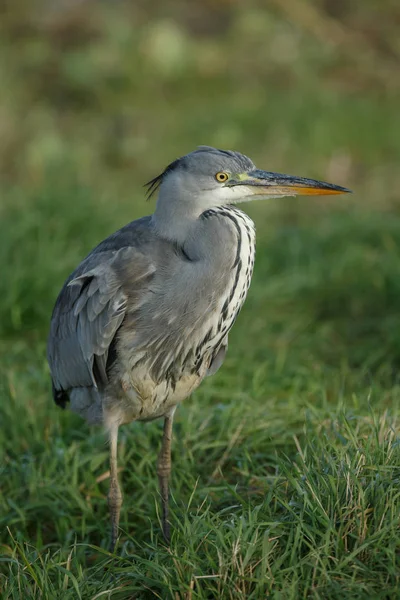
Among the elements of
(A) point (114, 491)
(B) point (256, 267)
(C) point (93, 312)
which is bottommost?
(A) point (114, 491)

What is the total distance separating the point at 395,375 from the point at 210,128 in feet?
15.6

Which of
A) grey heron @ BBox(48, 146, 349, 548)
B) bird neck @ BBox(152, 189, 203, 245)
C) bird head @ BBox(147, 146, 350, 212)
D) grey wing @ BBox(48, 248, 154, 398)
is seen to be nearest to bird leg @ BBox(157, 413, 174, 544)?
grey heron @ BBox(48, 146, 349, 548)

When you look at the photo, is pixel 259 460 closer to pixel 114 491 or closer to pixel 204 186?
pixel 114 491

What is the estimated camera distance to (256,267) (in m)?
6.29

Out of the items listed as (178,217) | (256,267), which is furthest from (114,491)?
(256,267)

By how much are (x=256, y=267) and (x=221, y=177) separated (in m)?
2.86

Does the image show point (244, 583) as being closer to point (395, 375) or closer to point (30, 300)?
point (395, 375)

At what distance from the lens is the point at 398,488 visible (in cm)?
295

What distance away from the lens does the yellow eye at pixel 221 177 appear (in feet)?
11.3

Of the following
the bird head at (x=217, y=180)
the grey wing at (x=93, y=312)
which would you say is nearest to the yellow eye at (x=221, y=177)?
the bird head at (x=217, y=180)

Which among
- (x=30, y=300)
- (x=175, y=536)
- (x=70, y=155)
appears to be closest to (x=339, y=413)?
(x=175, y=536)

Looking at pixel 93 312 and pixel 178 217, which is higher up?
pixel 178 217

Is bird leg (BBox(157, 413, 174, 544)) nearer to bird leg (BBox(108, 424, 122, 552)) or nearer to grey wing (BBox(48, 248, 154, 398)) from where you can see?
bird leg (BBox(108, 424, 122, 552))

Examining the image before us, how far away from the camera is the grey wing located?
3482 mm
